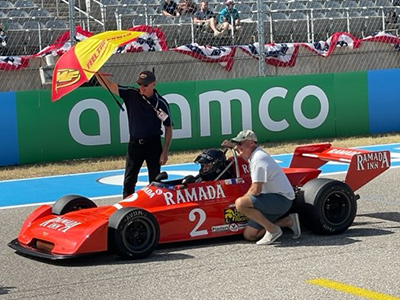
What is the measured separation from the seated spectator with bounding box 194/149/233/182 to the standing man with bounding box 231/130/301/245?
0.34 metres

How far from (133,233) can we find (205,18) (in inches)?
477

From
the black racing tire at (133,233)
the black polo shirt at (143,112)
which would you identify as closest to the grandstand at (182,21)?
the black polo shirt at (143,112)

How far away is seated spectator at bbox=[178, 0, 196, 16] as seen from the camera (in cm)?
2028

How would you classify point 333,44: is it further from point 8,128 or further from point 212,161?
point 212,161

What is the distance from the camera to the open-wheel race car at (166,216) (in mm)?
8133

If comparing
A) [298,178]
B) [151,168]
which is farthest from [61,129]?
[298,178]

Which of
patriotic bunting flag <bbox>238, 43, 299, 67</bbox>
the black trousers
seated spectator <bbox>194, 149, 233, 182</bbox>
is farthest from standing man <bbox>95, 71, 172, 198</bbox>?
patriotic bunting flag <bbox>238, 43, 299, 67</bbox>

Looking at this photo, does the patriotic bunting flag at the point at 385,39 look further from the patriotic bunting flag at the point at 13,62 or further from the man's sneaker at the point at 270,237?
the man's sneaker at the point at 270,237

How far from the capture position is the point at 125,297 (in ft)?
22.6

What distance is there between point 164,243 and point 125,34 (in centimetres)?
244

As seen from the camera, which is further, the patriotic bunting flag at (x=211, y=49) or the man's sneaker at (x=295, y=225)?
the patriotic bunting flag at (x=211, y=49)

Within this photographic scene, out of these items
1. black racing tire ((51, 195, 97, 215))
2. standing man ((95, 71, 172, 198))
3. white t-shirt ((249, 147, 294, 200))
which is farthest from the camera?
standing man ((95, 71, 172, 198))

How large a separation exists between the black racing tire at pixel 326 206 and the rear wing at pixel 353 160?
1.82ft

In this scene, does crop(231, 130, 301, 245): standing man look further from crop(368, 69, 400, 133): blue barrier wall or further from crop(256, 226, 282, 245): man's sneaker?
crop(368, 69, 400, 133): blue barrier wall
